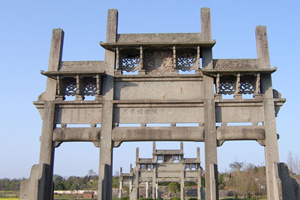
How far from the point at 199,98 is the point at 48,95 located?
5.38 m

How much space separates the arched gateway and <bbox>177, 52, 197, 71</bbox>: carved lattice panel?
4 centimetres

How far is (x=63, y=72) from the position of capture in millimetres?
10711

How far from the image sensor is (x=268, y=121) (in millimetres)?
10430

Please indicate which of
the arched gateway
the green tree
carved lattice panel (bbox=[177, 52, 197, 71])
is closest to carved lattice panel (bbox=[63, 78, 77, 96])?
the arched gateway

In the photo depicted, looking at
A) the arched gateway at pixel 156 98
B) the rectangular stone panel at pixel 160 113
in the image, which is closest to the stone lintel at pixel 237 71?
the arched gateway at pixel 156 98

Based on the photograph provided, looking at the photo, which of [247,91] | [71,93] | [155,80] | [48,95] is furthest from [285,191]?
[48,95]

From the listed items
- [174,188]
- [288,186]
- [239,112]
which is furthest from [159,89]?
[174,188]

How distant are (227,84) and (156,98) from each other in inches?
102

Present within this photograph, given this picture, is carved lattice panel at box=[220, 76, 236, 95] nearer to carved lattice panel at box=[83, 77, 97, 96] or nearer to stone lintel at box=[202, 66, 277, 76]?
stone lintel at box=[202, 66, 277, 76]

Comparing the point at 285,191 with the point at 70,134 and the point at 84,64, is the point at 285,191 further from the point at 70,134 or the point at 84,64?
the point at 84,64

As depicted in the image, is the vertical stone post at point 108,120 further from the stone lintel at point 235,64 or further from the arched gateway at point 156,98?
the stone lintel at point 235,64

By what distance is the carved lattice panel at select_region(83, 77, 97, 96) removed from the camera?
11086 millimetres

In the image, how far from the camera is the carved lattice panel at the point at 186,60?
11.1 metres

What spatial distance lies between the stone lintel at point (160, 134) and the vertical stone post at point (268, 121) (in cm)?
223
